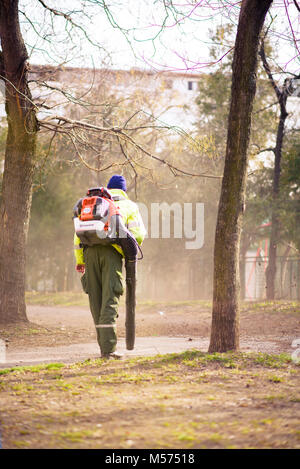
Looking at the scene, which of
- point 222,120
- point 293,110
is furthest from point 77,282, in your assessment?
point 293,110

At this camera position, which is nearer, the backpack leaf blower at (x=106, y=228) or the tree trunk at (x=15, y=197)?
the backpack leaf blower at (x=106, y=228)

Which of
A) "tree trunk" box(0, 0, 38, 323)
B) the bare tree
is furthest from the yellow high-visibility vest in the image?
the bare tree

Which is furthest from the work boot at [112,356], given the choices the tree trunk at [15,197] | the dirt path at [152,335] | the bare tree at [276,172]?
the bare tree at [276,172]

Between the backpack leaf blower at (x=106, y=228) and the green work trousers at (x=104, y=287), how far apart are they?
13 cm

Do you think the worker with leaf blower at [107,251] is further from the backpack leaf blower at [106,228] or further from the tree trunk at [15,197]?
the tree trunk at [15,197]

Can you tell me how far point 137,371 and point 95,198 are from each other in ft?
6.20

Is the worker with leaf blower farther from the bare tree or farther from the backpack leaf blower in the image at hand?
the bare tree

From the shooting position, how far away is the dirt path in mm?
7695

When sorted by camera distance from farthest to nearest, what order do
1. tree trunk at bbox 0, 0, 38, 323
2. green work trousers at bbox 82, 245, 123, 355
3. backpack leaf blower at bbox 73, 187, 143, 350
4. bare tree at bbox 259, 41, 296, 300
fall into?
bare tree at bbox 259, 41, 296, 300
tree trunk at bbox 0, 0, 38, 323
green work trousers at bbox 82, 245, 123, 355
backpack leaf blower at bbox 73, 187, 143, 350

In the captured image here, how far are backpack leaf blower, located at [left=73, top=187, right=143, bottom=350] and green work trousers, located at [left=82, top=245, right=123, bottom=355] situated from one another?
0.13m

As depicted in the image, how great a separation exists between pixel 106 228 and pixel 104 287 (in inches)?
27.2

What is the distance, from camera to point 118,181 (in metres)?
6.85

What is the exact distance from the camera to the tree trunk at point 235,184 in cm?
667
